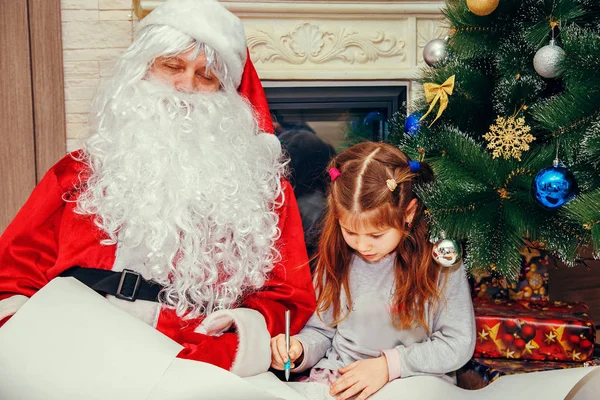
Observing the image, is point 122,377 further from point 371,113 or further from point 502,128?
point 371,113

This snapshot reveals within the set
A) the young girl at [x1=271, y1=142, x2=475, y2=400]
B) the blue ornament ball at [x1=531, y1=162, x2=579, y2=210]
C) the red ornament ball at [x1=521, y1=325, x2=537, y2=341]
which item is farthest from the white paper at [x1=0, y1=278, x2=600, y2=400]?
the blue ornament ball at [x1=531, y1=162, x2=579, y2=210]

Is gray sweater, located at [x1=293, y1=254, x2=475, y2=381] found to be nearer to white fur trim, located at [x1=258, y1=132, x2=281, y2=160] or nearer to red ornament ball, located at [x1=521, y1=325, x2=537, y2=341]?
red ornament ball, located at [x1=521, y1=325, x2=537, y2=341]

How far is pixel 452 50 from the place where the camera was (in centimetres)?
160

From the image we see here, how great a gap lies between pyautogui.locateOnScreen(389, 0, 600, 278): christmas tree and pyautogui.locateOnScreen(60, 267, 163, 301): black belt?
677 millimetres

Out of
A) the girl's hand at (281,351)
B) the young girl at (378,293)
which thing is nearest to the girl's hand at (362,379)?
the young girl at (378,293)

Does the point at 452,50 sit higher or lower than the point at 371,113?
higher

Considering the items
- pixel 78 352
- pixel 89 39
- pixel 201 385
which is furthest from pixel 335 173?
pixel 89 39

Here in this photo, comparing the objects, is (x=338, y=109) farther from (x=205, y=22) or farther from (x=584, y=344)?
(x=584, y=344)

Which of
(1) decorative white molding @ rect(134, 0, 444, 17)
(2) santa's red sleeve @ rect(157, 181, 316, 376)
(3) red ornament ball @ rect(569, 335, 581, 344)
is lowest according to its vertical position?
Answer: (3) red ornament ball @ rect(569, 335, 581, 344)

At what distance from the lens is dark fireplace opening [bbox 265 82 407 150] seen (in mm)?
2158

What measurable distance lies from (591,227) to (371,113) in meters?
A: 1.14

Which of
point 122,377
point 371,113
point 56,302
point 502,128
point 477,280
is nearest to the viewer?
point 122,377

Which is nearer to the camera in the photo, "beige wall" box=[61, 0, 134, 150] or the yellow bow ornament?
the yellow bow ornament

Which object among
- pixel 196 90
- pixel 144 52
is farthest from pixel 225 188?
pixel 144 52
